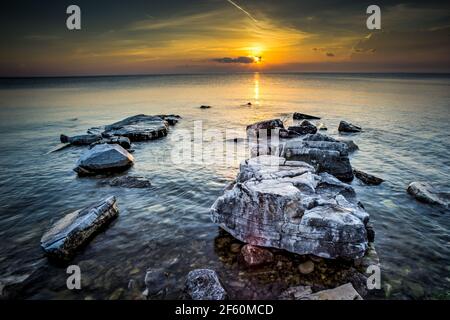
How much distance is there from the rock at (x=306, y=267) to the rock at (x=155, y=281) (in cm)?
384

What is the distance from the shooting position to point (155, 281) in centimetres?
760

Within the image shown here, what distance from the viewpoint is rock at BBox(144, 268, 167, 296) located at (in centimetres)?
728

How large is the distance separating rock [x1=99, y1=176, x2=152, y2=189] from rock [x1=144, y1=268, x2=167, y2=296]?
6650mm

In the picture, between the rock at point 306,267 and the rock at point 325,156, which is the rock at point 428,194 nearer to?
the rock at point 325,156

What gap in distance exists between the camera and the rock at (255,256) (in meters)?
7.96

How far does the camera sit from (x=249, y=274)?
7691 millimetres

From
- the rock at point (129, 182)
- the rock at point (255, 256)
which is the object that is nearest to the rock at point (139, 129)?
the rock at point (129, 182)

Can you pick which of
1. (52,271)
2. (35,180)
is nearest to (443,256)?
(52,271)

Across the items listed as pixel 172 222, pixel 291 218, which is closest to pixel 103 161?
pixel 172 222

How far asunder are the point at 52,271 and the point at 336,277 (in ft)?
26.9

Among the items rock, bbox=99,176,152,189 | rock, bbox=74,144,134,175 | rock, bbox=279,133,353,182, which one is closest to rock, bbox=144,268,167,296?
rock, bbox=99,176,152,189

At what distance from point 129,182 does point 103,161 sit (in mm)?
2963
